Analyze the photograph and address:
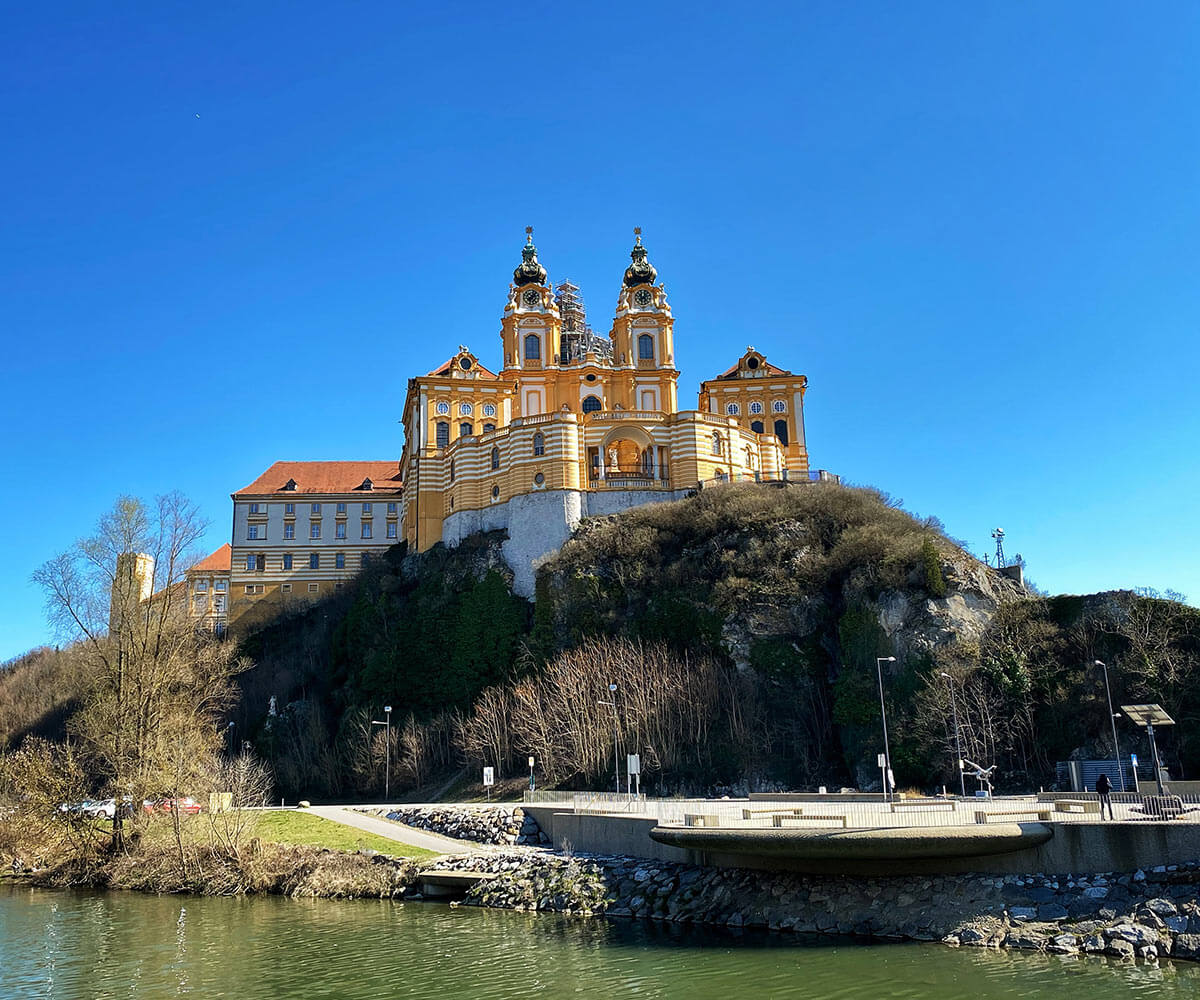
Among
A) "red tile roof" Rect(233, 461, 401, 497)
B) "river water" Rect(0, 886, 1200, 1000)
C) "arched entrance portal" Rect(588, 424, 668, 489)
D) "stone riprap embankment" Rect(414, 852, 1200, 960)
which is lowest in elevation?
"river water" Rect(0, 886, 1200, 1000)

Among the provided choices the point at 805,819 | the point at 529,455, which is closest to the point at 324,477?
the point at 529,455

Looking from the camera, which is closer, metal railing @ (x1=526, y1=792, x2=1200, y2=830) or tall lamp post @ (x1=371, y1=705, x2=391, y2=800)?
metal railing @ (x1=526, y1=792, x2=1200, y2=830)

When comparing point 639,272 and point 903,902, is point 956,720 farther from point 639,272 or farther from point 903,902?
point 639,272

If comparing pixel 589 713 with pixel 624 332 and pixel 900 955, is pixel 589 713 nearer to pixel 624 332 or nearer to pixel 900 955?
pixel 900 955

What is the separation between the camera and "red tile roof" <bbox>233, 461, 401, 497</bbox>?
8875 centimetres

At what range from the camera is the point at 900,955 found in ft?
71.3

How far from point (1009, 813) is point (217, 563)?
269 feet

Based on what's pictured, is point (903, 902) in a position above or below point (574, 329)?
below

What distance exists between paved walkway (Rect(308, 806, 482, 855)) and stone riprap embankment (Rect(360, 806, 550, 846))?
1.45 ft

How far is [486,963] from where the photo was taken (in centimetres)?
2269

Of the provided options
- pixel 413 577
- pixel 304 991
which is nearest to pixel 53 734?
pixel 413 577

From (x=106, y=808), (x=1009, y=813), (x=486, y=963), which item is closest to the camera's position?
(x=486, y=963)

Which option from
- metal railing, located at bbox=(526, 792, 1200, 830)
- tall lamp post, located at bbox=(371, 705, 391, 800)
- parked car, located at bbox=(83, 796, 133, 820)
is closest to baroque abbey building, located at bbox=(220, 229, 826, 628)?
tall lamp post, located at bbox=(371, 705, 391, 800)

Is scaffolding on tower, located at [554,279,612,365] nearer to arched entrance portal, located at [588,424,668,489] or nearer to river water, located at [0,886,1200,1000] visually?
arched entrance portal, located at [588,424,668,489]
